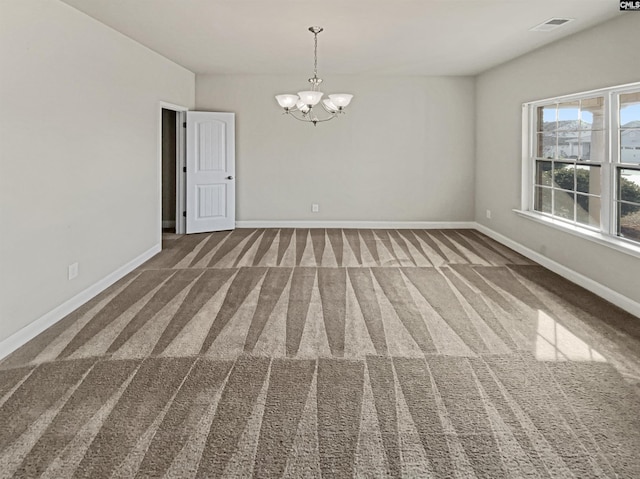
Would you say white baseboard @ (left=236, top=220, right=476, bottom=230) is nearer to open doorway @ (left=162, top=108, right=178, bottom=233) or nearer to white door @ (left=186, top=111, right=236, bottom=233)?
white door @ (left=186, top=111, right=236, bottom=233)

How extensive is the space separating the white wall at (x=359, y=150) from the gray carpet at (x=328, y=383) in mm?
3451

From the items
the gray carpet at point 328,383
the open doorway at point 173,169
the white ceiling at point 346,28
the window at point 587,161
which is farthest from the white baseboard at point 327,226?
the white ceiling at point 346,28

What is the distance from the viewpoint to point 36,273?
3455 millimetres

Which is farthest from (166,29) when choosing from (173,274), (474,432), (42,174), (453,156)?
(453,156)

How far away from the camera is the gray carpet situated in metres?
2.01

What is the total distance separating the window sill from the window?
51 mm

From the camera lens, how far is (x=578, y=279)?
15.5ft

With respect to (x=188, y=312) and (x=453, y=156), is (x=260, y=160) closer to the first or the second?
(x=453, y=156)

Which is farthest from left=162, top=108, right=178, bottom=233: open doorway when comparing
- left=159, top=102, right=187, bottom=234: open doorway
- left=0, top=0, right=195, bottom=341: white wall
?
left=0, top=0, right=195, bottom=341: white wall

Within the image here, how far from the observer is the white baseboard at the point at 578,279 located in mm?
3934

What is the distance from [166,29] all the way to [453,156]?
205 inches

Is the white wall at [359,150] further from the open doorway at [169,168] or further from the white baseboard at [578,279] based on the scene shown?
the white baseboard at [578,279]

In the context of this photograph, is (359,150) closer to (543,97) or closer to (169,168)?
(543,97)

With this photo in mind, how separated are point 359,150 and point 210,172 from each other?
2.61m
